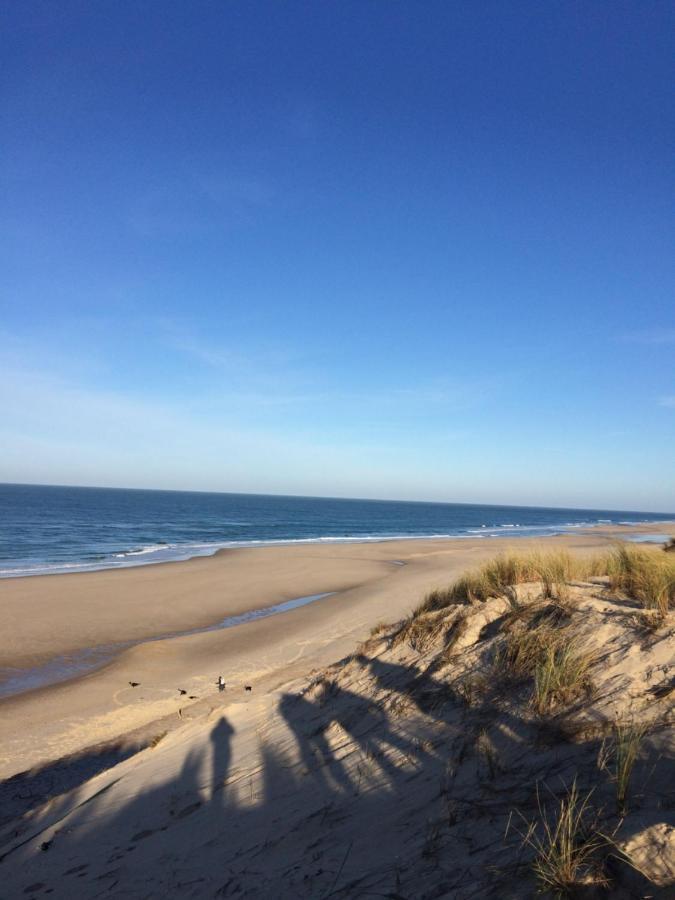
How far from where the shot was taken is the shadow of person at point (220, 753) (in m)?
5.09

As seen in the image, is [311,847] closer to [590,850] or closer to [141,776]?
[590,850]

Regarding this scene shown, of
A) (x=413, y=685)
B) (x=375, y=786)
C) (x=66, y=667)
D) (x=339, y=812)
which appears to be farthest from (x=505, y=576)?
(x=66, y=667)

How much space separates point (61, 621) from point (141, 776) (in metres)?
12.1

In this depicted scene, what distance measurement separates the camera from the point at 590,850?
250 centimetres

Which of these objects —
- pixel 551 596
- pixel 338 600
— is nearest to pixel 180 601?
pixel 338 600

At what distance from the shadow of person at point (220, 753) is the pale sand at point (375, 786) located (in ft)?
0.09

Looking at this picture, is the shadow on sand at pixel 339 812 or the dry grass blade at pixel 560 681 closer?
the shadow on sand at pixel 339 812

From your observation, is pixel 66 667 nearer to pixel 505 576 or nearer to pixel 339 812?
pixel 505 576

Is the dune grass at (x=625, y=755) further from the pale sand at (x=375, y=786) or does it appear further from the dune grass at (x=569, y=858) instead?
the dune grass at (x=569, y=858)

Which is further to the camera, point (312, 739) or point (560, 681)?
point (312, 739)

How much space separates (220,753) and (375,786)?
2.52 m

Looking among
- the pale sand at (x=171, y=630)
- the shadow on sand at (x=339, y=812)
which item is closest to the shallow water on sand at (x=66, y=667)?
the pale sand at (x=171, y=630)

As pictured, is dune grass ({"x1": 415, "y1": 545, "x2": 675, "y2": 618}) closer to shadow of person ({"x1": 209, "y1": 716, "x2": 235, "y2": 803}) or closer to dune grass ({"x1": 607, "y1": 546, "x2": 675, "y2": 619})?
dune grass ({"x1": 607, "y1": 546, "x2": 675, "y2": 619})

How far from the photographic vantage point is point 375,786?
4105 millimetres
